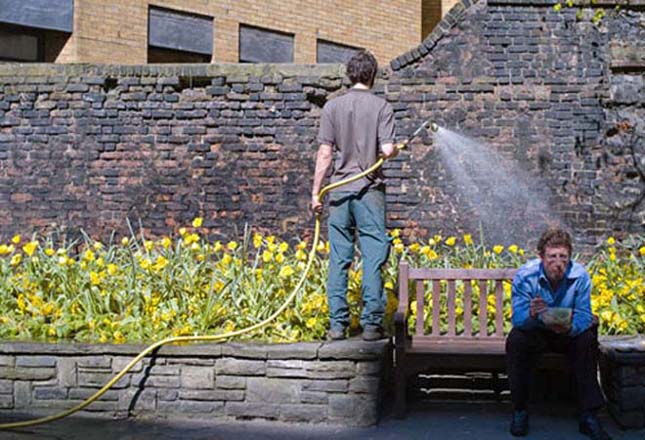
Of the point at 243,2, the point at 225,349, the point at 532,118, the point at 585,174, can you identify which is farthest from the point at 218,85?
the point at 243,2

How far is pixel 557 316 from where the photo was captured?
5520 millimetres

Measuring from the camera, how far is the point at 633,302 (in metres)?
7.05

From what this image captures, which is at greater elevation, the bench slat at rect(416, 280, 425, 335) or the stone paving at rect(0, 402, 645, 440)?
the bench slat at rect(416, 280, 425, 335)

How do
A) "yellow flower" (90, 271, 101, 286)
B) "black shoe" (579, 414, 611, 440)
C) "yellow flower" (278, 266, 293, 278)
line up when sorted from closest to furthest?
"black shoe" (579, 414, 611, 440) → "yellow flower" (90, 271, 101, 286) → "yellow flower" (278, 266, 293, 278)

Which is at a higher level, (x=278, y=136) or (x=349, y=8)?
(x=349, y=8)

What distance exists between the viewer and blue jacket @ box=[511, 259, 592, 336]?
560 cm

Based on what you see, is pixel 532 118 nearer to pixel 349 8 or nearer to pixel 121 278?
pixel 121 278

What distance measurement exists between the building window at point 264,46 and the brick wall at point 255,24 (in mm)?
134

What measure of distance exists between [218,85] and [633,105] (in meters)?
4.83

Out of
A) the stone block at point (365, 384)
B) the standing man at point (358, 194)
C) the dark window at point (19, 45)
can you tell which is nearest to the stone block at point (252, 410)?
the stone block at point (365, 384)

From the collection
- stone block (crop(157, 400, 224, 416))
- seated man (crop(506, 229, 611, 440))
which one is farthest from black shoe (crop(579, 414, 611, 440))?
stone block (crop(157, 400, 224, 416))

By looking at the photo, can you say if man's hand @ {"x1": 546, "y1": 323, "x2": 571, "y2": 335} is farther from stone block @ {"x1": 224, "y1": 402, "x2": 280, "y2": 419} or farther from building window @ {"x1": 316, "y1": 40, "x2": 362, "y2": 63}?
building window @ {"x1": 316, "y1": 40, "x2": 362, "y2": 63}

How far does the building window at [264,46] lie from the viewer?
1730cm

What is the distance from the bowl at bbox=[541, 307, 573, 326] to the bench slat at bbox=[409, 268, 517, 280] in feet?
3.16
